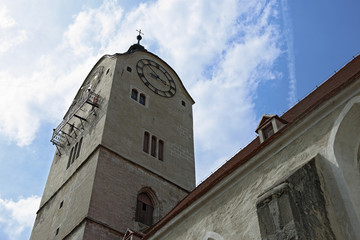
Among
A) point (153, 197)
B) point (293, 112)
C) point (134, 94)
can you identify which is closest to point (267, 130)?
point (293, 112)

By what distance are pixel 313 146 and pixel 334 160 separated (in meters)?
0.68

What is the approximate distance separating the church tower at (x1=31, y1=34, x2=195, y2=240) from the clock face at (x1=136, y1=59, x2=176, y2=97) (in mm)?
75

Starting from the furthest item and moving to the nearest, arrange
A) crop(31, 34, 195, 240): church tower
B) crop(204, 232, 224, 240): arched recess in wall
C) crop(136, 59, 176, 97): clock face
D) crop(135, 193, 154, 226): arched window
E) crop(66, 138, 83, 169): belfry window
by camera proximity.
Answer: crop(136, 59, 176, 97): clock face → crop(66, 138, 83, 169): belfry window → crop(135, 193, 154, 226): arched window → crop(31, 34, 195, 240): church tower → crop(204, 232, 224, 240): arched recess in wall

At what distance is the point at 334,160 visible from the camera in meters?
7.70

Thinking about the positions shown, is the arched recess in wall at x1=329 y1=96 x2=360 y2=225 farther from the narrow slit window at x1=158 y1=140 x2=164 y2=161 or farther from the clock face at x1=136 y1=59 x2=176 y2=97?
the clock face at x1=136 y1=59 x2=176 y2=97

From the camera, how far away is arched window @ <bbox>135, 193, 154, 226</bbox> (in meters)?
16.5

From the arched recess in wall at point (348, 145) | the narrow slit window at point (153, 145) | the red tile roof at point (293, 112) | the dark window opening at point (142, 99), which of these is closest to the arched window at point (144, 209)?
the narrow slit window at point (153, 145)

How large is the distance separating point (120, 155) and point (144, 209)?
2.42 metres

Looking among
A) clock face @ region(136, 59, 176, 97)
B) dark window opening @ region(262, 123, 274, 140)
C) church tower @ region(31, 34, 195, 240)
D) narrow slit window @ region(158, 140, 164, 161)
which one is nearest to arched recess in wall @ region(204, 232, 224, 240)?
dark window opening @ region(262, 123, 274, 140)

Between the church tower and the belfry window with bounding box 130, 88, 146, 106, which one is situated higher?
the belfry window with bounding box 130, 88, 146, 106

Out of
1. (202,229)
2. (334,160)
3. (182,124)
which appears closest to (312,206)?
(334,160)

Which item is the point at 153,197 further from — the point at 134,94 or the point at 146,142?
the point at 134,94

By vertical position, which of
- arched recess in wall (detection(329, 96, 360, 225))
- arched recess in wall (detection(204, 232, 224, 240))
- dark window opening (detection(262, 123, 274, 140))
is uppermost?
dark window opening (detection(262, 123, 274, 140))

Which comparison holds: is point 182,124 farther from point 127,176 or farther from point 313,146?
point 313,146
